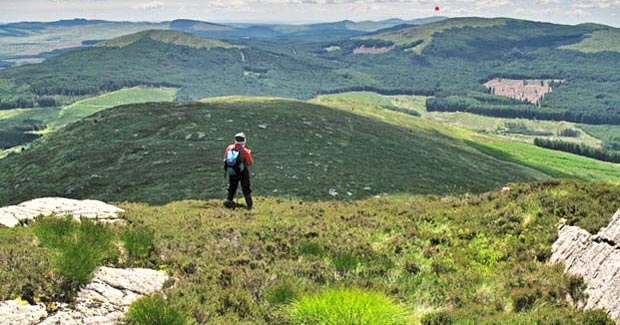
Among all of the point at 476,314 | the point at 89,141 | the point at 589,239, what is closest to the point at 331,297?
the point at 476,314

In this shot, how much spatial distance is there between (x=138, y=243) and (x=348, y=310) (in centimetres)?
748

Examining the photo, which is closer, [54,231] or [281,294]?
[281,294]

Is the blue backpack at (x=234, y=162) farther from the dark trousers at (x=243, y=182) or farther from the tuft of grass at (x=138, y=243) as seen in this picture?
the tuft of grass at (x=138, y=243)

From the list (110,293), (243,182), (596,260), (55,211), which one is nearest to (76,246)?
(110,293)

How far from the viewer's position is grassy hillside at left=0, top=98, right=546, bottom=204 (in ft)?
146

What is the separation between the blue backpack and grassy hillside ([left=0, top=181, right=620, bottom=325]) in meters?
2.35

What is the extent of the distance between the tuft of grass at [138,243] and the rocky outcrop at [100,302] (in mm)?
865

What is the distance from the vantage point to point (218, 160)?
51.9m

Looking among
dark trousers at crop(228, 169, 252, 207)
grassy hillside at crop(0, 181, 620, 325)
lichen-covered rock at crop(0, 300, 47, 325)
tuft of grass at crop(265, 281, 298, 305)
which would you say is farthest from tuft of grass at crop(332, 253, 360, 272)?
dark trousers at crop(228, 169, 252, 207)

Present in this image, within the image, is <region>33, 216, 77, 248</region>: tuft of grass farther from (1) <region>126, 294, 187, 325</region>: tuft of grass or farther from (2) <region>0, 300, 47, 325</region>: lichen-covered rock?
(1) <region>126, 294, 187, 325</region>: tuft of grass

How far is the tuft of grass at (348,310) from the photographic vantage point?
→ 24.6 ft

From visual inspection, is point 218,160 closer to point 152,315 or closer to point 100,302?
point 100,302

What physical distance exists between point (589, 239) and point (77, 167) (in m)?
59.0

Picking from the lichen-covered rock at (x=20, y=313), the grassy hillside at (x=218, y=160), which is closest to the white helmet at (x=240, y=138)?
the lichen-covered rock at (x=20, y=313)
